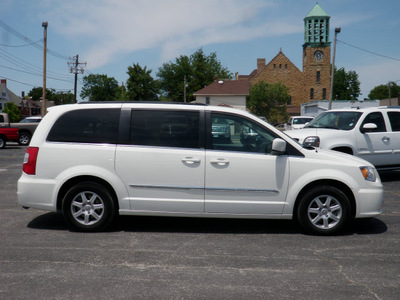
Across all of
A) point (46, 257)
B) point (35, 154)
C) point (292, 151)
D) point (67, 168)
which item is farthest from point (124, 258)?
point (292, 151)

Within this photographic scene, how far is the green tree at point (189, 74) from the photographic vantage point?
87312 millimetres

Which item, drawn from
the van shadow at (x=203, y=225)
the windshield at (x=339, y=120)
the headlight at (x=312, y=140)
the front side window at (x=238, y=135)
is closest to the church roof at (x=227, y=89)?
the windshield at (x=339, y=120)

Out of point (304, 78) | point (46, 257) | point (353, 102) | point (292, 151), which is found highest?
point (304, 78)

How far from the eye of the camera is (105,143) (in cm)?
566

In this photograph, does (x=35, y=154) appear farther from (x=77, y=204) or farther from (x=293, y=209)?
(x=293, y=209)

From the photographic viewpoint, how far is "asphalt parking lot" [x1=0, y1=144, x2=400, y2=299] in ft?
12.3

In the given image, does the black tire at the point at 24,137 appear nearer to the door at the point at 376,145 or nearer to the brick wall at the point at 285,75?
the door at the point at 376,145

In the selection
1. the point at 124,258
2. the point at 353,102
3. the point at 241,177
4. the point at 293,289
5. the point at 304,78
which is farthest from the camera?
the point at 304,78

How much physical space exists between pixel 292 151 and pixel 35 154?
3505mm

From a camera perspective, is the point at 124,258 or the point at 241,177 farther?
the point at 241,177

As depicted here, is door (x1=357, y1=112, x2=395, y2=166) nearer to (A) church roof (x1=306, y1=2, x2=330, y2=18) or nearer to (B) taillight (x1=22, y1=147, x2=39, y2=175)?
(B) taillight (x1=22, y1=147, x2=39, y2=175)

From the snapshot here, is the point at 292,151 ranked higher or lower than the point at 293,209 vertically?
higher

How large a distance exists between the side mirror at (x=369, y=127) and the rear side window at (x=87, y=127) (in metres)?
7.03

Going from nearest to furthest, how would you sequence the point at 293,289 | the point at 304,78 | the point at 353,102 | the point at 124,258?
the point at 293,289, the point at 124,258, the point at 353,102, the point at 304,78
